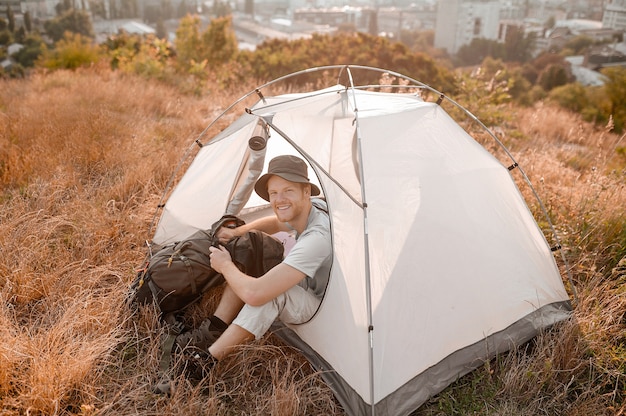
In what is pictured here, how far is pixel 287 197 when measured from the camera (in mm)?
2631

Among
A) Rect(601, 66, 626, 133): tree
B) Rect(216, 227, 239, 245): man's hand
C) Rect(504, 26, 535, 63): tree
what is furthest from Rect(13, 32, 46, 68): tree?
Rect(504, 26, 535, 63): tree

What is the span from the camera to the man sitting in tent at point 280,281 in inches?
93.9

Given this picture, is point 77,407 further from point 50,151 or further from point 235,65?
point 235,65

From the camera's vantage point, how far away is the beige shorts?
250cm

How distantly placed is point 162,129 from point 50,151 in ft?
4.90

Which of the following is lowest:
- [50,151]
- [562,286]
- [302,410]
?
[302,410]

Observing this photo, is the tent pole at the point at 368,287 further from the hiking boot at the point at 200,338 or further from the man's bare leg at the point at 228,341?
the hiking boot at the point at 200,338

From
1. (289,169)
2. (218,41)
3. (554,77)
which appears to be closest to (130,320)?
(289,169)

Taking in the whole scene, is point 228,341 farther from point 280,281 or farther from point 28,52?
point 28,52

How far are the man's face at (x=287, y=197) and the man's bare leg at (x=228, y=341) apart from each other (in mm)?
652

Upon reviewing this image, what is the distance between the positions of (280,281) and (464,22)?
5244cm

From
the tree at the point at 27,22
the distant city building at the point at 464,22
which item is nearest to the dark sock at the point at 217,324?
the tree at the point at 27,22

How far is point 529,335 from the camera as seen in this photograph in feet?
8.81

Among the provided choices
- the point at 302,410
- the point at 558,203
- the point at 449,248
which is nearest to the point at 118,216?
the point at 302,410
